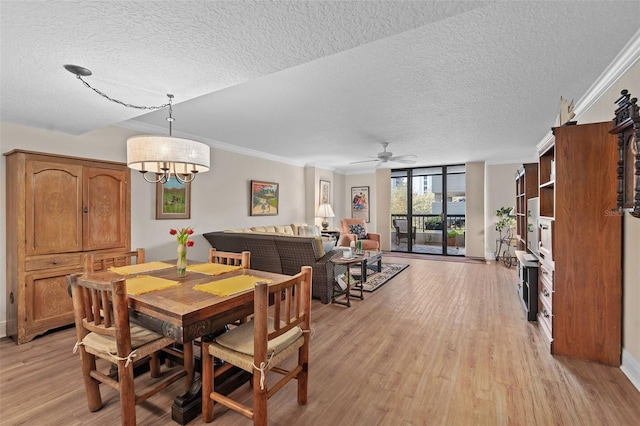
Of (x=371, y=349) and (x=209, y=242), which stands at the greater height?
(x=209, y=242)

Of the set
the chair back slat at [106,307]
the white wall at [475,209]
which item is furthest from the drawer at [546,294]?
the white wall at [475,209]

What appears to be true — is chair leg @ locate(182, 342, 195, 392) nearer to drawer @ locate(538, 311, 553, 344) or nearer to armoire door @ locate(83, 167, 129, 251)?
armoire door @ locate(83, 167, 129, 251)

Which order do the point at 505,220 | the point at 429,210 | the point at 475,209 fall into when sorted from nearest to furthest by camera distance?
the point at 505,220
the point at 475,209
the point at 429,210

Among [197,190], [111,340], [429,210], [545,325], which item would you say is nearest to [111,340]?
[111,340]

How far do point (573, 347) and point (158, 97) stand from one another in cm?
403

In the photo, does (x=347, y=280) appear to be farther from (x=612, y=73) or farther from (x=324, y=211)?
(x=324, y=211)

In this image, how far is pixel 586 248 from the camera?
2387 millimetres

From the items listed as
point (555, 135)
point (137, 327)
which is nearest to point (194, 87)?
point (137, 327)

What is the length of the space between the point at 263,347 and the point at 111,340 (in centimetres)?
101

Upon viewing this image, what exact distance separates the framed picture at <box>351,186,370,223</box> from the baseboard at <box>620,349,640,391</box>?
667 cm

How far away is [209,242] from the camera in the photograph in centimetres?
489

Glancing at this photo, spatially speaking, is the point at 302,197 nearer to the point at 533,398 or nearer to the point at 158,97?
the point at 158,97

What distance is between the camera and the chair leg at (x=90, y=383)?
70.2 inches

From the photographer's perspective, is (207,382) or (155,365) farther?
(155,365)
